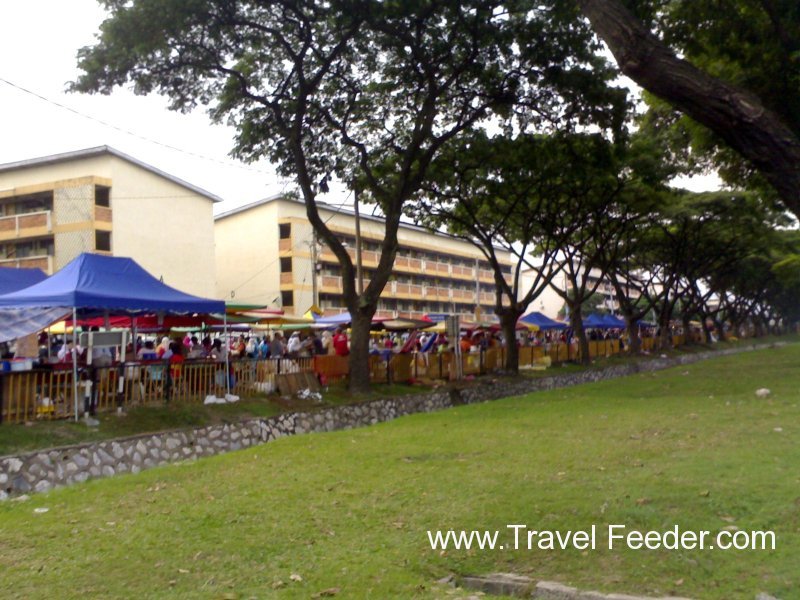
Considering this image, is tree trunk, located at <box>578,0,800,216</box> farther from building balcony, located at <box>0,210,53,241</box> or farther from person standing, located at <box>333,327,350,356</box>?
building balcony, located at <box>0,210,53,241</box>

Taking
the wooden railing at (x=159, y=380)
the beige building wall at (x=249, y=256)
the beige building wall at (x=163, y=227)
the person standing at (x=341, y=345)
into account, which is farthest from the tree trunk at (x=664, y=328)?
the person standing at (x=341, y=345)

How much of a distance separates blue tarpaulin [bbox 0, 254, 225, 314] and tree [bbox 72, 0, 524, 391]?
4.23 m

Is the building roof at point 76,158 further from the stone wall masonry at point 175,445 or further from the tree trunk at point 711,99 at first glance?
the tree trunk at point 711,99

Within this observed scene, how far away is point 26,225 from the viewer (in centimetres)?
3553

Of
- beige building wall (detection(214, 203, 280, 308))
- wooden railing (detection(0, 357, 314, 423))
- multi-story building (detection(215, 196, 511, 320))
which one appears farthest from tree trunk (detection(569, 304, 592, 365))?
wooden railing (detection(0, 357, 314, 423))

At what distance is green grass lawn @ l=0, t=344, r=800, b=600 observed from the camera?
217 inches

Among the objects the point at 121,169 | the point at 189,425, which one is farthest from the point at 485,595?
the point at 121,169

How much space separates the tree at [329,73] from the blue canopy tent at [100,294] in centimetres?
424

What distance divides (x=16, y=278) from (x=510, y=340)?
633 inches

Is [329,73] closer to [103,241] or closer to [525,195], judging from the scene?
[525,195]

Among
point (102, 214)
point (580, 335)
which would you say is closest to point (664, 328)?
point (580, 335)

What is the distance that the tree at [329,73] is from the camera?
1658 cm

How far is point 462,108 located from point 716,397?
927 cm

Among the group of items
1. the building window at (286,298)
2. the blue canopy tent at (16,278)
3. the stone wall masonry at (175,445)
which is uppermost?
the building window at (286,298)
